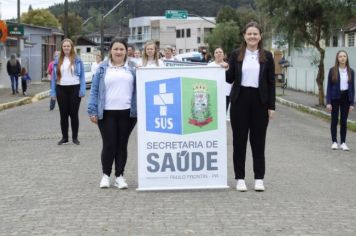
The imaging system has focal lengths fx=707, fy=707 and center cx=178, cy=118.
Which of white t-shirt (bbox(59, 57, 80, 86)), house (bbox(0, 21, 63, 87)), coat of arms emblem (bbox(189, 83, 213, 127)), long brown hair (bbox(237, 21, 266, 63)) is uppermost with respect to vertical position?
house (bbox(0, 21, 63, 87))

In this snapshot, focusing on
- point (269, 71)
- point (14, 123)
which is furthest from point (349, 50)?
point (269, 71)

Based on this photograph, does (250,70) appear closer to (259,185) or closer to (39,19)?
(259,185)

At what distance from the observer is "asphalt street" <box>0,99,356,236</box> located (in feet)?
22.3

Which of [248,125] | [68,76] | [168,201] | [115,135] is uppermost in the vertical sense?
[68,76]

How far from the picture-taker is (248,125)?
8633mm

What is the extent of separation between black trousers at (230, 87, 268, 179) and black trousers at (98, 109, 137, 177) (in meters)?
1.29

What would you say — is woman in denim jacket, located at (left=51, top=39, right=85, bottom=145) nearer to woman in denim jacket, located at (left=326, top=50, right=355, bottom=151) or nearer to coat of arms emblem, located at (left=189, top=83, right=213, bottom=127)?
woman in denim jacket, located at (left=326, top=50, right=355, bottom=151)

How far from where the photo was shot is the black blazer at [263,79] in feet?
27.7

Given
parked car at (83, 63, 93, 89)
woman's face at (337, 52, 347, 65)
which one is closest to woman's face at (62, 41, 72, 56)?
woman's face at (337, 52, 347, 65)

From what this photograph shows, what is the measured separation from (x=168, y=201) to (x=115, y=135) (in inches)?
48.3

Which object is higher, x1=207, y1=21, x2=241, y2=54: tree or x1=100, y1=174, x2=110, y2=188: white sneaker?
x1=207, y1=21, x2=241, y2=54: tree

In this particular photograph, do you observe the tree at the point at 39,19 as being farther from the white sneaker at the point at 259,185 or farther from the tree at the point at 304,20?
the white sneaker at the point at 259,185

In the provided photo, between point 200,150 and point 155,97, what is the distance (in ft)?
2.78

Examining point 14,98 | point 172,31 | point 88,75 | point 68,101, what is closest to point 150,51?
point 68,101
